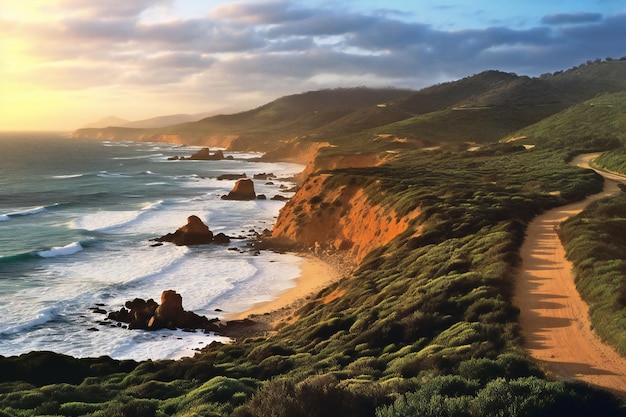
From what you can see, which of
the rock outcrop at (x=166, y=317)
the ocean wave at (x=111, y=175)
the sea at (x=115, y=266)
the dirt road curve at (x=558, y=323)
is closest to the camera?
the dirt road curve at (x=558, y=323)

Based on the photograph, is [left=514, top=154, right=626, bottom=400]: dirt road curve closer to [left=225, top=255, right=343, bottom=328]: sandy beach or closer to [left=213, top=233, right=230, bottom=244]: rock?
[left=225, top=255, right=343, bottom=328]: sandy beach

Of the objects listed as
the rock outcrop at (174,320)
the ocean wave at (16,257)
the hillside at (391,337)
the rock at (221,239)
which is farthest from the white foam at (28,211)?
the rock outcrop at (174,320)

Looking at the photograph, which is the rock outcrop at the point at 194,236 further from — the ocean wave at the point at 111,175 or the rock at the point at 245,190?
the ocean wave at the point at 111,175

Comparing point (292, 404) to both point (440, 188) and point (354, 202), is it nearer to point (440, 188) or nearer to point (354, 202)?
point (440, 188)

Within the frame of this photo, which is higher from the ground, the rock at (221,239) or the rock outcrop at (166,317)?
the rock at (221,239)

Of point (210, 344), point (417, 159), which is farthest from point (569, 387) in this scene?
point (417, 159)

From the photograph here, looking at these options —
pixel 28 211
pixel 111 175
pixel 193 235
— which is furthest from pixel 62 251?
pixel 111 175
